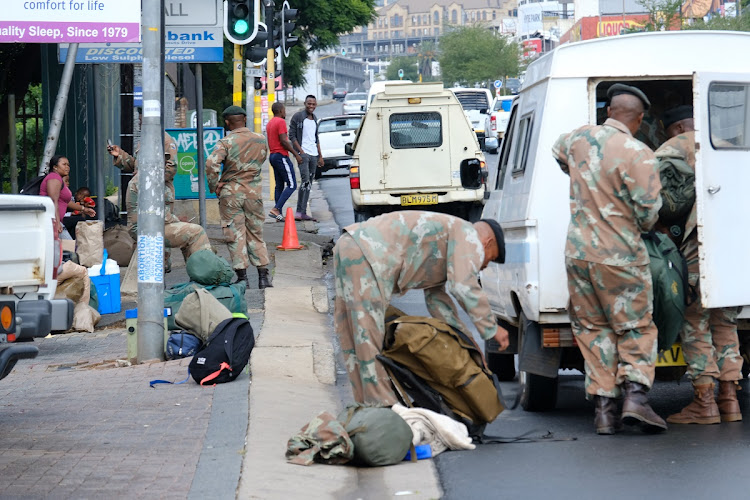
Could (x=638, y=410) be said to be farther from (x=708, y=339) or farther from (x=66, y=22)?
(x=66, y=22)

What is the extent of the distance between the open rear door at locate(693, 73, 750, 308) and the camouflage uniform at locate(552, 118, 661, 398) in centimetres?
32

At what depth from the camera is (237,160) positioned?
13.4 meters

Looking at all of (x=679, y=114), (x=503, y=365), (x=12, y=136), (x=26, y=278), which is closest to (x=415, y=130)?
(x=12, y=136)

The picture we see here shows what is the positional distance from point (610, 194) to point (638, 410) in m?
1.19

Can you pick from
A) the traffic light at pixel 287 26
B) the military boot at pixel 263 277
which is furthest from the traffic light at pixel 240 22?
the traffic light at pixel 287 26

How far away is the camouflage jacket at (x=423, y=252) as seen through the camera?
6824 millimetres

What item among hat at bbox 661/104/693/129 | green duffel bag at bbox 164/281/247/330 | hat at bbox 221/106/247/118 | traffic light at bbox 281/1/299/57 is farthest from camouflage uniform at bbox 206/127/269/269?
traffic light at bbox 281/1/299/57

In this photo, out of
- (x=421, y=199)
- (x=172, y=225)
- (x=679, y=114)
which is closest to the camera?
(x=679, y=114)

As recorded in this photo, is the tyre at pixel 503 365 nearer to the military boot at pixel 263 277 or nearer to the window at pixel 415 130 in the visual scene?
the military boot at pixel 263 277

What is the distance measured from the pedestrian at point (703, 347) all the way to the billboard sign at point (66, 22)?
234 inches

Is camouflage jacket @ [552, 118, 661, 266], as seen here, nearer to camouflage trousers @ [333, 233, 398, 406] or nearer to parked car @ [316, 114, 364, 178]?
camouflage trousers @ [333, 233, 398, 406]

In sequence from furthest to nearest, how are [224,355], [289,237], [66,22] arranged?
[289,237], [66,22], [224,355]

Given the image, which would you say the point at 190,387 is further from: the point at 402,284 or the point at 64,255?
the point at 64,255

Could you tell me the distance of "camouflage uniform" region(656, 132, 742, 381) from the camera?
7.35m
